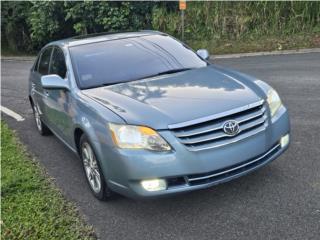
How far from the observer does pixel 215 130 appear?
3.80 m

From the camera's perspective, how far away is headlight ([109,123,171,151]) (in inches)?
147

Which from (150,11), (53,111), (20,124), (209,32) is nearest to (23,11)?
(150,11)

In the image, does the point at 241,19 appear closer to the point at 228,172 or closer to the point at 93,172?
the point at 93,172

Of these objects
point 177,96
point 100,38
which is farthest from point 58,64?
point 177,96

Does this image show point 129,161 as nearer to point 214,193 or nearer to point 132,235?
point 132,235

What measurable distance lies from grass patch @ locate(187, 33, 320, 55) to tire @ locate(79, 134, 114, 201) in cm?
1022

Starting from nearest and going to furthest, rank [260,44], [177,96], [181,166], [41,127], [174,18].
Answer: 1. [181,166]
2. [177,96]
3. [41,127]
4. [260,44]
5. [174,18]

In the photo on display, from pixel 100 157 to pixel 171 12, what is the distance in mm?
13671

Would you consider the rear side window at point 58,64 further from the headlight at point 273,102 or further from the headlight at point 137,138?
the headlight at point 273,102

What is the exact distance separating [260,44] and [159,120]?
11.1 meters

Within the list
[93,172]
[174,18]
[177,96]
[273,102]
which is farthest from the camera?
[174,18]

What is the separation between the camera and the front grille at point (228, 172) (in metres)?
3.78

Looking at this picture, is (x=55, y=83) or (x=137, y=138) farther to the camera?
(x=55, y=83)

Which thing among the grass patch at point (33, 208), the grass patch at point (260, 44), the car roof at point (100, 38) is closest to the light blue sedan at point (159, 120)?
the car roof at point (100, 38)
